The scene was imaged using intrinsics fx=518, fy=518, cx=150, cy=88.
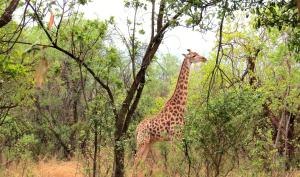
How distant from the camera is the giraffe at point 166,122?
1010cm

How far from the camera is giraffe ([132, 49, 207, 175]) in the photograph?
10.1 meters

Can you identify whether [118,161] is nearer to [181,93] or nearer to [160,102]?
[181,93]

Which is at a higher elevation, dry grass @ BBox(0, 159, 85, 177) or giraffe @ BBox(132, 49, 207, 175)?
giraffe @ BBox(132, 49, 207, 175)

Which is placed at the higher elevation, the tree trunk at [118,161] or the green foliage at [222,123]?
the green foliage at [222,123]

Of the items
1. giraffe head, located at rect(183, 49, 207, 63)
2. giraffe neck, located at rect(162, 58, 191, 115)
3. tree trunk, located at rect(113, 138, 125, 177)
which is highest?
giraffe head, located at rect(183, 49, 207, 63)

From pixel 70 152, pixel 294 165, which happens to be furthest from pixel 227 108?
pixel 70 152

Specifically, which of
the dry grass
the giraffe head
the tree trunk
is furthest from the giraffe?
the dry grass

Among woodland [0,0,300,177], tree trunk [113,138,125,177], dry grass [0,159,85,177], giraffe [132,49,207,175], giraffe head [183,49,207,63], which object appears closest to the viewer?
woodland [0,0,300,177]

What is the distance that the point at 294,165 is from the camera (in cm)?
1197

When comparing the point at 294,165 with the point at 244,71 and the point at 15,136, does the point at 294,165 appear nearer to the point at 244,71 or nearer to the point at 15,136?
the point at 244,71

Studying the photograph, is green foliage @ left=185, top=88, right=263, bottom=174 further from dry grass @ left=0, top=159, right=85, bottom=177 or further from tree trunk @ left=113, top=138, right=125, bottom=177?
dry grass @ left=0, top=159, right=85, bottom=177

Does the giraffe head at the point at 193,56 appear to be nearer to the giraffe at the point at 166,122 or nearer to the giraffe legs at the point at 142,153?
the giraffe at the point at 166,122

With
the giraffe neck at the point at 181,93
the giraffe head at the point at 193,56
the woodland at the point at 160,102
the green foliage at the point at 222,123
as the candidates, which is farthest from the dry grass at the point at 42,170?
the green foliage at the point at 222,123

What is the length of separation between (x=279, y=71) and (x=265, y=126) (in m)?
2.41
